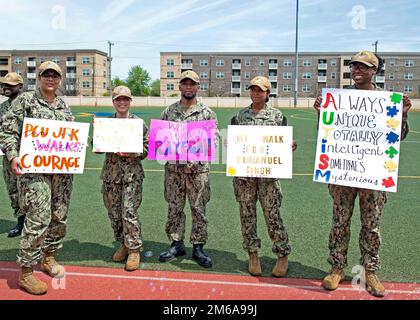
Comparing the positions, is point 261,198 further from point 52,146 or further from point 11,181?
point 11,181

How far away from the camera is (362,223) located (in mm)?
4035

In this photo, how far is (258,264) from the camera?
4457 mm

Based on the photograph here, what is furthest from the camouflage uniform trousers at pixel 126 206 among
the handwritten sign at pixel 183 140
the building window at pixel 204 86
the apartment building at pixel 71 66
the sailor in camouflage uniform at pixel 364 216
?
the apartment building at pixel 71 66

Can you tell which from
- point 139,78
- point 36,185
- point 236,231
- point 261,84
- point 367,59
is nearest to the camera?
point 367,59

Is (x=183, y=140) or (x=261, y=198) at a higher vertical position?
(x=183, y=140)

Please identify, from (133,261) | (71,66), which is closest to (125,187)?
(133,261)

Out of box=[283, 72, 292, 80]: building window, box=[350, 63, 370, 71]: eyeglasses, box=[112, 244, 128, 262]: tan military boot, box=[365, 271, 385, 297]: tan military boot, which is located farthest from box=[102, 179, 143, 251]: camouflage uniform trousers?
box=[283, 72, 292, 80]: building window

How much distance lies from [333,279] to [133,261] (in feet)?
7.15

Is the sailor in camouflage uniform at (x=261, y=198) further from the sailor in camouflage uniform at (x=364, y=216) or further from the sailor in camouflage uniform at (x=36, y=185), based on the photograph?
the sailor in camouflage uniform at (x=36, y=185)

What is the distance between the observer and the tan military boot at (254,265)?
440 centimetres

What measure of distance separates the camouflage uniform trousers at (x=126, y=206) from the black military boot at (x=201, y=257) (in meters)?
0.67

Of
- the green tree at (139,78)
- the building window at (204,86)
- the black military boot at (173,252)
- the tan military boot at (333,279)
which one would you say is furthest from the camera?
the green tree at (139,78)
